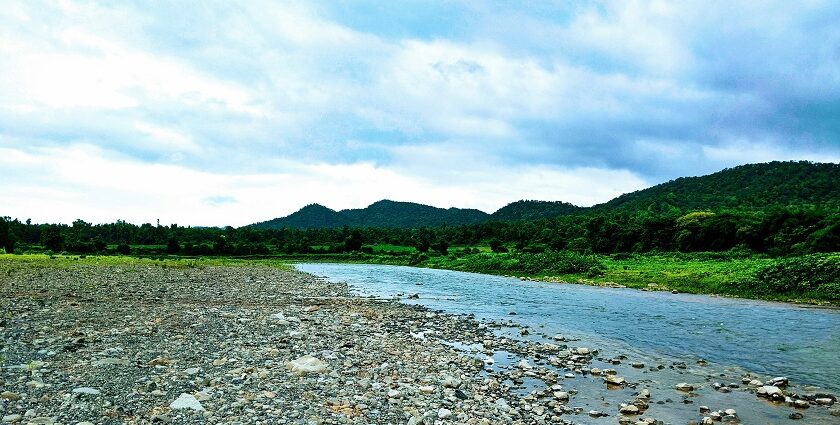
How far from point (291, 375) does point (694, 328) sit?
20319 mm

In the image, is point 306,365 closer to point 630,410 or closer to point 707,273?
point 630,410

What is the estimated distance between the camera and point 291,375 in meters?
12.2

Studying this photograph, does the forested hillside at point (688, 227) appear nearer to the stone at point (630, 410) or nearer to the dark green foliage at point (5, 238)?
the dark green foliage at point (5, 238)

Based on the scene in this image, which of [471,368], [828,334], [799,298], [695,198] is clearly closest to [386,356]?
[471,368]

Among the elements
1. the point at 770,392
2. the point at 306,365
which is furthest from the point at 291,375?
the point at 770,392

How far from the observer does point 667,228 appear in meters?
105

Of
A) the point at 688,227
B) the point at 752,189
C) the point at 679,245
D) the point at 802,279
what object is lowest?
the point at 802,279

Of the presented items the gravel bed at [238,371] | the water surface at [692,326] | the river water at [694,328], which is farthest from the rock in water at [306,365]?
the water surface at [692,326]

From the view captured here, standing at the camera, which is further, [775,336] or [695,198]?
[695,198]

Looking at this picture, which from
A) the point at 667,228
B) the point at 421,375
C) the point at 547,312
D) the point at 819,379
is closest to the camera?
the point at 421,375

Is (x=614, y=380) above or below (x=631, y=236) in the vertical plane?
below

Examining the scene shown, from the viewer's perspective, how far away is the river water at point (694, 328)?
16.5 m

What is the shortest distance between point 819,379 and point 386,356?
1248cm

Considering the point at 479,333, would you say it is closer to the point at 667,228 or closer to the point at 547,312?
the point at 547,312
